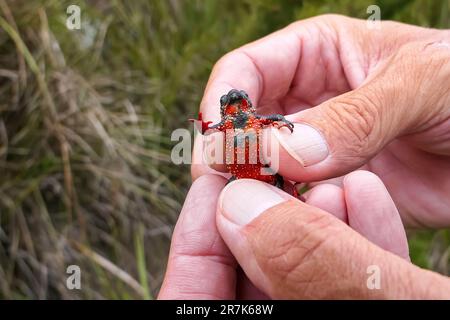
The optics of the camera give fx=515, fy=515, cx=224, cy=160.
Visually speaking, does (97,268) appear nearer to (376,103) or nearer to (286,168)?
(286,168)

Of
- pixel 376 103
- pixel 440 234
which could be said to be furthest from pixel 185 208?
pixel 440 234

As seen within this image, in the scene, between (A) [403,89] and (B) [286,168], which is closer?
(B) [286,168]

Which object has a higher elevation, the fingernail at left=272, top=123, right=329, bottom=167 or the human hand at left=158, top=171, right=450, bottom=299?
the fingernail at left=272, top=123, right=329, bottom=167

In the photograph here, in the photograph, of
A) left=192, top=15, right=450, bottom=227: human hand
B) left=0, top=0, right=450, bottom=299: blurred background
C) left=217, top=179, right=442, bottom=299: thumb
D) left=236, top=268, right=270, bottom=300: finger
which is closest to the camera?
left=217, top=179, right=442, bottom=299: thumb

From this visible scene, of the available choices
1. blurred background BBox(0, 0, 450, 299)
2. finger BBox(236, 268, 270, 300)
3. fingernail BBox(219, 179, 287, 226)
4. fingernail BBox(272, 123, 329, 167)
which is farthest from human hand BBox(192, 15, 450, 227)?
blurred background BBox(0, 0, 450, 299)

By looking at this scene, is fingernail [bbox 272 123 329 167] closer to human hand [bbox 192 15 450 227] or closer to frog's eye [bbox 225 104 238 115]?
human hand [bbox 192 15 450 227]

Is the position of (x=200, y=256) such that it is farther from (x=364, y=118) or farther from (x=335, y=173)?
(x=364, y=118)

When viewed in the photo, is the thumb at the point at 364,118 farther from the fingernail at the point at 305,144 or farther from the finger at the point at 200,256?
the finger at the point at 200,256
